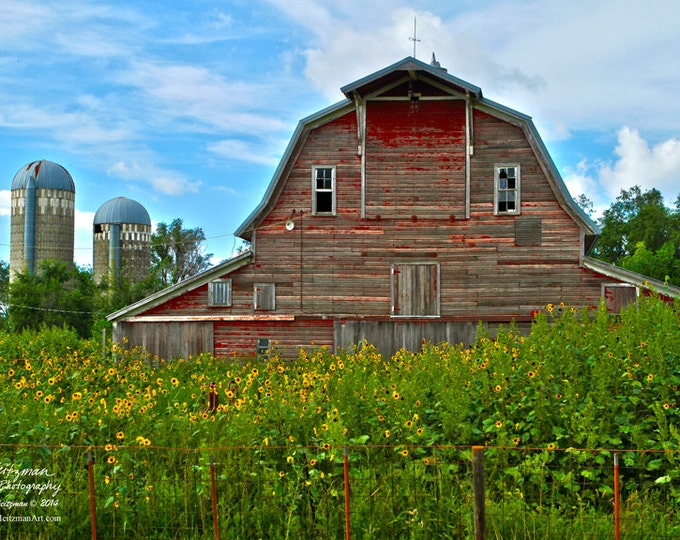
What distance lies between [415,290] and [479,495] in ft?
53.1

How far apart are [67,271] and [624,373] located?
49636 mm

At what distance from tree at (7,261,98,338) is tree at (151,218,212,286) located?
1281cm

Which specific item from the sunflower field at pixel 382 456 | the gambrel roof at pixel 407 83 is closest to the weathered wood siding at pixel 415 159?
the gambrel roof at pixel 407 83

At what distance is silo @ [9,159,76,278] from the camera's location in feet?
190

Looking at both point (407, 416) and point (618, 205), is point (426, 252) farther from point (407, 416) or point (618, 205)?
point (618, 205)

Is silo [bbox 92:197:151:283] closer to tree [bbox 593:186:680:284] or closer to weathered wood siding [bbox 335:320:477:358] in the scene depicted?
tree [bbox 593:186:680:284]

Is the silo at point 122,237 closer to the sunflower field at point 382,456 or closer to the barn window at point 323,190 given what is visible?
Answer: the barn window at point 323,190

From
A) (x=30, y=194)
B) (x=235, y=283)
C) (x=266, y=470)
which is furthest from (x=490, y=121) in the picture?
(x=30, y=194)

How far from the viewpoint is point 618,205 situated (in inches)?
2734

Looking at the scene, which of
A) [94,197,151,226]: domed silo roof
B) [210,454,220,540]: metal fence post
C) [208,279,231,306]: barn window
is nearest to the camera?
[210,454,220,540]: metal fence post

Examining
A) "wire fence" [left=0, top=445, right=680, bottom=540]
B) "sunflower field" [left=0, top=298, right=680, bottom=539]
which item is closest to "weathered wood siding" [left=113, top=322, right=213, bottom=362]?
"sunflower field" [left=0, top=298, right=680, bottom=539]

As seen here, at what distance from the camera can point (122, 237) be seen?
62.1m

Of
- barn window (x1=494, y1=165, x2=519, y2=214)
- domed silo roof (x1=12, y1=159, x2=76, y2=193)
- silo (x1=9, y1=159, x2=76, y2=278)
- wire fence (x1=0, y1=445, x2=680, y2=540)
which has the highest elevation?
domed silo roof (x1=12, y1=159, x2=76, y2=193)

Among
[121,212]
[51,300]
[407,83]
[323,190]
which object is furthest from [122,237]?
[407,83]
